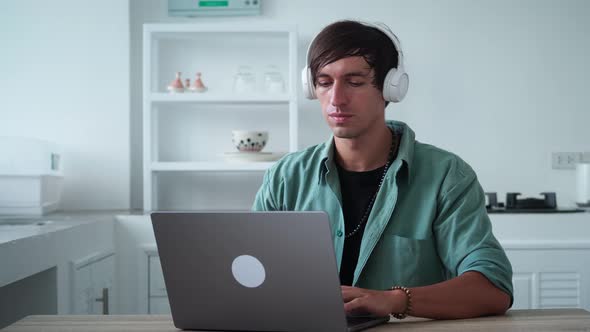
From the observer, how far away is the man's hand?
3.73 ft

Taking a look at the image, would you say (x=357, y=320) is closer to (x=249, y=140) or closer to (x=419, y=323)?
(x=419, y=323)

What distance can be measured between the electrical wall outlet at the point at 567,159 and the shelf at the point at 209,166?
1.22 m

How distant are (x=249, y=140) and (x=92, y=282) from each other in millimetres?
824

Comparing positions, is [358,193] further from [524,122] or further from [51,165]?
[524,122]

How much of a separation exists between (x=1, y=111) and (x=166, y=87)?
679 millimetres

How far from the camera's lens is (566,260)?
2678mm

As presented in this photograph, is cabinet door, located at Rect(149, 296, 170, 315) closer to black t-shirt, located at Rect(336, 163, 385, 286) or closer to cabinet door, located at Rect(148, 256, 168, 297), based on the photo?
cabinet door, located at Rect(148, 256, 168, 297)

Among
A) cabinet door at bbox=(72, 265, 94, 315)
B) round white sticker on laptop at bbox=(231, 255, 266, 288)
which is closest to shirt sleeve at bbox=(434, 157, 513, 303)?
round white sticker on laptop at bbox=(231, 255, 266, 288)

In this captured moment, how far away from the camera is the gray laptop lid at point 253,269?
1.01 meters

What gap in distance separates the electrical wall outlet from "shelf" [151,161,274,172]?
122 cm

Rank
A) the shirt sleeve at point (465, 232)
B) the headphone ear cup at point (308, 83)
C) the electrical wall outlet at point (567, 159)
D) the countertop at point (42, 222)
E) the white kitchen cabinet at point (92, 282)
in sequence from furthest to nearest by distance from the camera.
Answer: the electrical wall outlet at point (567, 159), the white kitchen cabinet at point (92, 282), the countertop at point (42, 222), the headphone ear cup at point (308, 83), the shirt sleeve at point (465, 232)

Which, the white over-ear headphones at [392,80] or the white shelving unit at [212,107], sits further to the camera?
the white shelving unit at [212,107]

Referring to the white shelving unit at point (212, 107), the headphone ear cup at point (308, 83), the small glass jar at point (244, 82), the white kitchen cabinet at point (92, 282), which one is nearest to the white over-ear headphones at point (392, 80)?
the headphone ear cup at point (308, 83)

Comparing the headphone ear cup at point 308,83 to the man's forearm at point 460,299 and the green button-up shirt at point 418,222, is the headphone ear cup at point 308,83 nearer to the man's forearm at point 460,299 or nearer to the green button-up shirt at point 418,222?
the green button-up shirt at point 418,222
